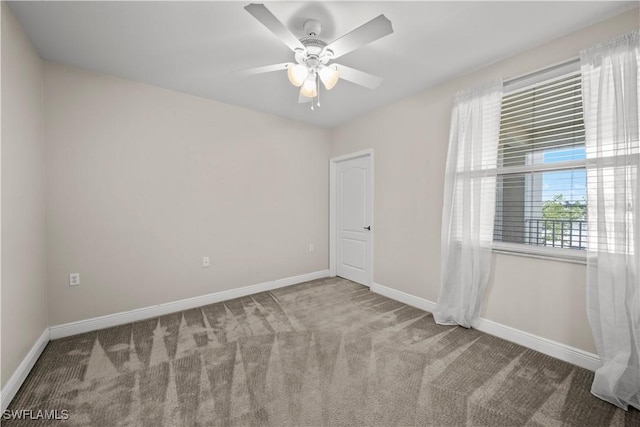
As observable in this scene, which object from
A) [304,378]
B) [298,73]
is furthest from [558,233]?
[298,73]

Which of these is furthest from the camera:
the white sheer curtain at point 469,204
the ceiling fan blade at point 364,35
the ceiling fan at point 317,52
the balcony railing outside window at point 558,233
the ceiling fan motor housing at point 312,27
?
the white sheer curtain at point 469,204

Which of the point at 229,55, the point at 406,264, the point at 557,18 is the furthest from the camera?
the point at 406,264

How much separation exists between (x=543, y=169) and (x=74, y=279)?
4.29 m

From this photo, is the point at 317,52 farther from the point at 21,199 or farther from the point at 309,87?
the point at 21,199

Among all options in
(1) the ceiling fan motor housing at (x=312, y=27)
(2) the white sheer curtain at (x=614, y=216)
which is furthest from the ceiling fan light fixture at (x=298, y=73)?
(2) the white sheer curtain at (x=614, y=216)

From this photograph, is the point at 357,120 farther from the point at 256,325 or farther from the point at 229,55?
the point at 256,325

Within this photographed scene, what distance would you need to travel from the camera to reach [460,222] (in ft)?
8.71

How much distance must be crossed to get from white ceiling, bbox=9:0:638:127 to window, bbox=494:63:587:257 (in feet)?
1.45

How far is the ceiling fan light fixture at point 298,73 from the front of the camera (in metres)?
1.84

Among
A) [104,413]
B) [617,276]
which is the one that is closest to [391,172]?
[617,276]

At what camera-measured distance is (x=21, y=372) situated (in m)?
1.81

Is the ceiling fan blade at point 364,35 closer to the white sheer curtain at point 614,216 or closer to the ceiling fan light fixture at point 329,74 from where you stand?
the ceiling fan light fixture at point 329,74

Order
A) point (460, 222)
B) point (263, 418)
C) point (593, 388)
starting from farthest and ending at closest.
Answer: point (460, 222), point (593, 388), point (263, 418)

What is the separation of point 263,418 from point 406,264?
2318mm
